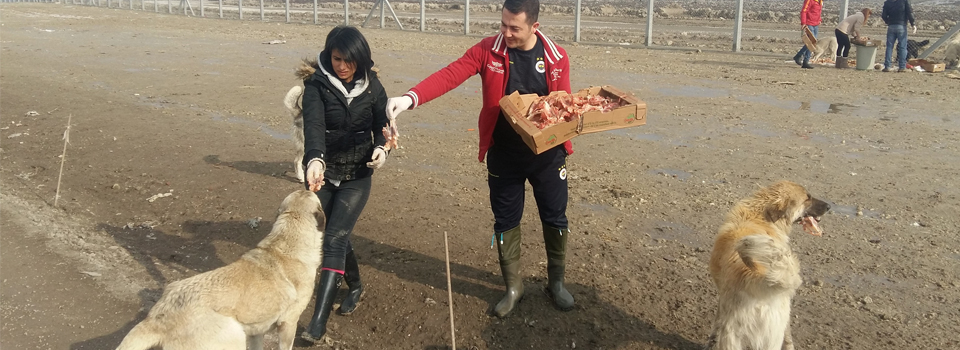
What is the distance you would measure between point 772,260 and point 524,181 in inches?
78.2

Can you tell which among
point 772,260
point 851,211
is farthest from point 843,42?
point 772,260

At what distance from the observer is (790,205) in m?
5.00

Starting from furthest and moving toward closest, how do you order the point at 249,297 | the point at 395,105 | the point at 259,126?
the point at 259,126 < the point at 395,105 < the point at 249,297

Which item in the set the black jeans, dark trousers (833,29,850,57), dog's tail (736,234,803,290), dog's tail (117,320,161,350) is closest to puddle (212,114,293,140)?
the black jeans

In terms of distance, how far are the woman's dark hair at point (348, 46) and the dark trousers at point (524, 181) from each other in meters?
1.20

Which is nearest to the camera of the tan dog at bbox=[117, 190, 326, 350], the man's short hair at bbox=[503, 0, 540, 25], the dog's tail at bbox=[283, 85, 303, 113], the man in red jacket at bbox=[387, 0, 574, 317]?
the tan dog at bbox=[117, 190, 326, 350]

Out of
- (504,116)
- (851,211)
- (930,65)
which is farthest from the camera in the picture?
(930,65)

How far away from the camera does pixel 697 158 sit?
9.71 metres

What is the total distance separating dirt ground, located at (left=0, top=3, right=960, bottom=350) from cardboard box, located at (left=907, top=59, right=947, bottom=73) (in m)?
1.38

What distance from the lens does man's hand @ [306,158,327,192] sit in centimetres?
463

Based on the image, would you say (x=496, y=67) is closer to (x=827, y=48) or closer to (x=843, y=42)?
(x=827, y=48)

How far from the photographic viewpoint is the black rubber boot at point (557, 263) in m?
5.54

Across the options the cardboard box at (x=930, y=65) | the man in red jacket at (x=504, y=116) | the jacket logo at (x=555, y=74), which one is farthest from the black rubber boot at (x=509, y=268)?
the cardboard box at (x=930, y=65)

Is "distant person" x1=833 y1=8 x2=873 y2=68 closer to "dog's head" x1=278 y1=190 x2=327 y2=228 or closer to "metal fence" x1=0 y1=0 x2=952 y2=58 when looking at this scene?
"metal fence" x1=0 y1=0 x2=952 y2=58
